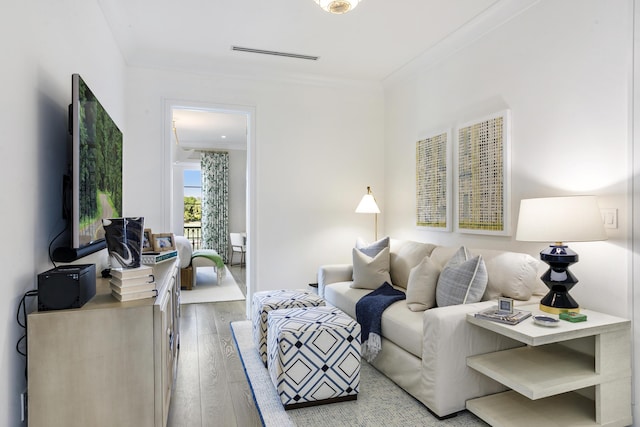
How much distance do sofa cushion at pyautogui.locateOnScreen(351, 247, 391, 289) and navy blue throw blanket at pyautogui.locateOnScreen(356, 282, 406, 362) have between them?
13.4 inches

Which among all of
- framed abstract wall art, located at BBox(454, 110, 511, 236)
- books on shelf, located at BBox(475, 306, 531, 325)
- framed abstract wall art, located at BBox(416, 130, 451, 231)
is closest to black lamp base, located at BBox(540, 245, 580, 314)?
books on shelf, located at BBox(475, 306, 531, 325)

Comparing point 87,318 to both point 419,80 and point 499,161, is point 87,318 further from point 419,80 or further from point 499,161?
point 419,80

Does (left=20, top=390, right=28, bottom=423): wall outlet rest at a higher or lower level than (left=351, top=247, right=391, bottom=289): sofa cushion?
lower

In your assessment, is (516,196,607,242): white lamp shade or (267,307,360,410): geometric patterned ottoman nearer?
(516,196,607,242): white lamp shade

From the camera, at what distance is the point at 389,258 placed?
3818 mm

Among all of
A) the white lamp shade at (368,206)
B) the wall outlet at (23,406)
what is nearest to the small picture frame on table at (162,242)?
the wall outlet at (23,406)

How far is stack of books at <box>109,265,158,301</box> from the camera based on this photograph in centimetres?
174

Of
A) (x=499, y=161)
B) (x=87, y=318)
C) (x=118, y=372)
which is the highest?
(x=499, y=161)

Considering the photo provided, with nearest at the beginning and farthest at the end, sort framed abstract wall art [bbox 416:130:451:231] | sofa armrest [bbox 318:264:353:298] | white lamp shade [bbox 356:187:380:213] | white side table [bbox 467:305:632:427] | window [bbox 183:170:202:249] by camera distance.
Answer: white side table [bbox 467:305:632:427] < framed abstract wall art [bbox 416:130:451:231] < sofa armrest [bbox 318:264:353:298] < white lamp shade [bbox 356:187:380:213] < window [bbox 183:170:202:249]

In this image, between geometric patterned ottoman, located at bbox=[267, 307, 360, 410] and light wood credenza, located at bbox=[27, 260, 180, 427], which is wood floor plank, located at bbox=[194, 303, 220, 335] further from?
light wood credenza, located at bbox=[27, 260, 180, 427]

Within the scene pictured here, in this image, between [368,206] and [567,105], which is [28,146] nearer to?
[567,105]

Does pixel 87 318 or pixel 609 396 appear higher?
pixel 87 318

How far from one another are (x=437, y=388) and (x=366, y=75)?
352cm

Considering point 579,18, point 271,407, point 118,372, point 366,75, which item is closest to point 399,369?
point 271,407
